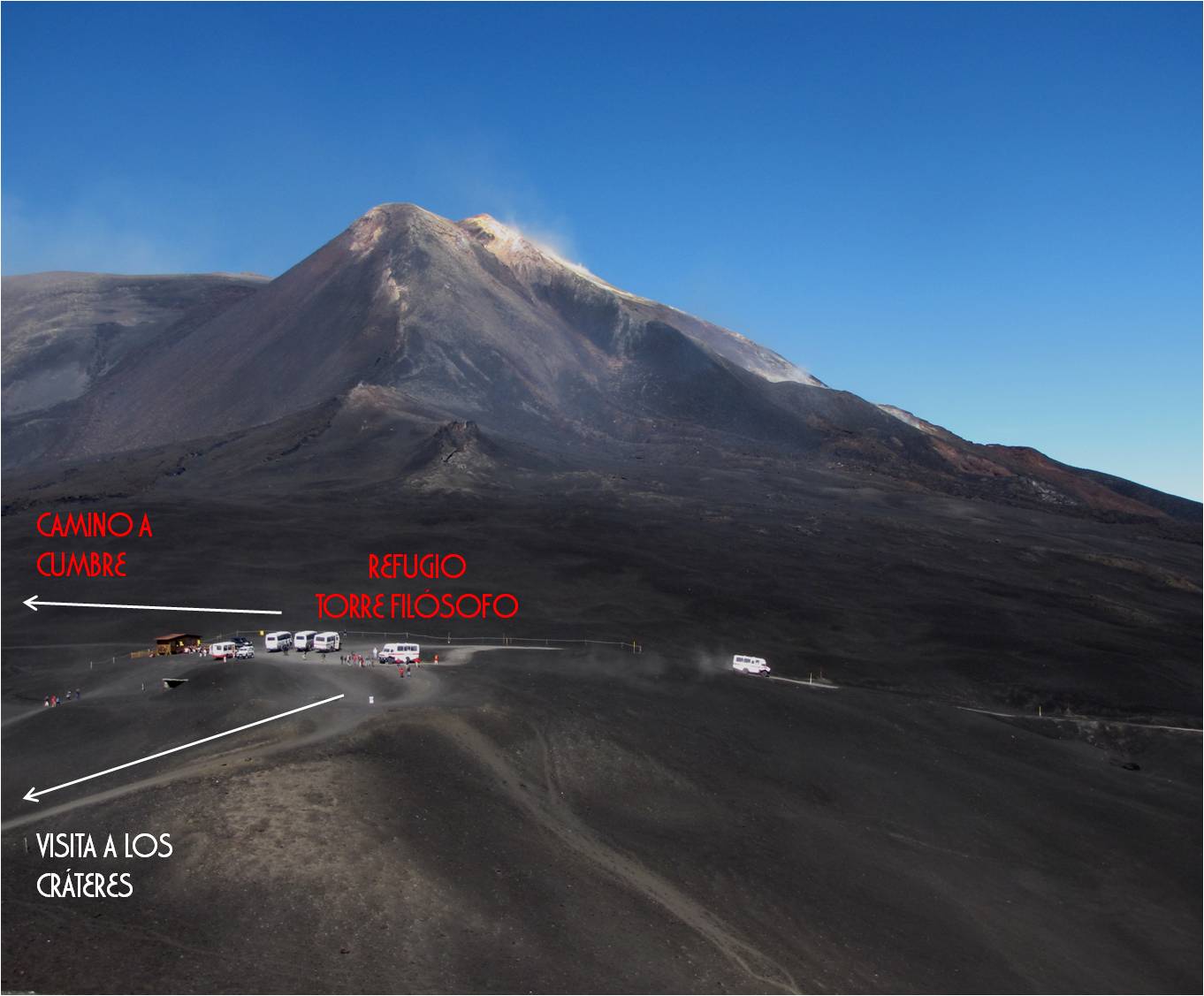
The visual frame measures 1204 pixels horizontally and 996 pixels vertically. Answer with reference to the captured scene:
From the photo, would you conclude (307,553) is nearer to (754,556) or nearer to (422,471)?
(422,471)

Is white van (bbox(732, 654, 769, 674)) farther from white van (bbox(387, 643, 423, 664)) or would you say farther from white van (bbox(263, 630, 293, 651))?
white van (bbox(263, 630, 293, 651))

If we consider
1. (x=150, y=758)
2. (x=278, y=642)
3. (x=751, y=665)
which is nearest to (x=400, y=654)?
(x=278, y=642)

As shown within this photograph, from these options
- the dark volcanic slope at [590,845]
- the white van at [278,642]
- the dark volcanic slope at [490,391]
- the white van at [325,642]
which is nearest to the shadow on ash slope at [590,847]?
the dark volcanic slope at [590,845]

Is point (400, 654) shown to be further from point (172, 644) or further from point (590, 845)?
point (590, 845)

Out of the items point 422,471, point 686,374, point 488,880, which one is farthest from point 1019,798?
point 686,374

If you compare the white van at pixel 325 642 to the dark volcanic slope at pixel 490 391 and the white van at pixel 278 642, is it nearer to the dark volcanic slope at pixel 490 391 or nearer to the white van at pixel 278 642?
the white van at pixel 278 642

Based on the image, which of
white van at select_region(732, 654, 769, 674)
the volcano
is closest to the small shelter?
the volcano
